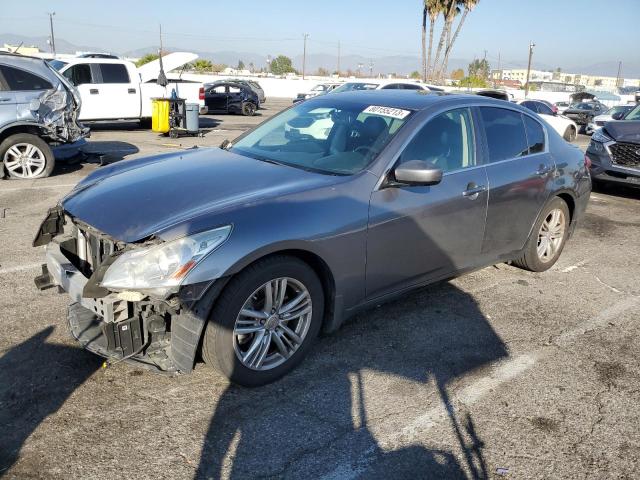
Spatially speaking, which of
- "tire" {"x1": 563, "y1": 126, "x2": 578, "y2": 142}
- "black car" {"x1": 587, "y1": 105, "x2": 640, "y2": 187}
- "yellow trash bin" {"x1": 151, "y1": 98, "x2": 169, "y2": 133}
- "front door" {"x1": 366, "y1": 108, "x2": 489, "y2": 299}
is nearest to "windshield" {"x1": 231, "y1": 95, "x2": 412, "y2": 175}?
"front door" {"x1": 366, "y1": 108, "x2": 489, "y2": 299}

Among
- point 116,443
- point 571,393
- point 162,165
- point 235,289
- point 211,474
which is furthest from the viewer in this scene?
point 162,165

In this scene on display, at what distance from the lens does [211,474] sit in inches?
101

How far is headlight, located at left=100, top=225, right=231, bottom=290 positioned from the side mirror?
4.21 ft

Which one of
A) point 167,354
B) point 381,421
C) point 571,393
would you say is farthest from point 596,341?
point 167,354

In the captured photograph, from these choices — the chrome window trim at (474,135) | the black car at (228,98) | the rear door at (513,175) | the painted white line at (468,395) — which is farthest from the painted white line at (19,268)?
the black car at (228,98)

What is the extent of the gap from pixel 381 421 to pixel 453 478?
51 cm

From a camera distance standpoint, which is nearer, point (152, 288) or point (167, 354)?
point (152, 288)

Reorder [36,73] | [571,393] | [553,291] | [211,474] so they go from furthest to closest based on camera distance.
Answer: [36,73] → [553,291] → [571,393] → [211,474]

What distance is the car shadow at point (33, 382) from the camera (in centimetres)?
277

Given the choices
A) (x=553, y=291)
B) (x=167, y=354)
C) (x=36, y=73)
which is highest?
(x=36, y=73)

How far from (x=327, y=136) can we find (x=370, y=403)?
6.41ft

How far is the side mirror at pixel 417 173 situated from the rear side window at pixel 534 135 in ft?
5.85

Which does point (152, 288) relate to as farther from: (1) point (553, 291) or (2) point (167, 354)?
(1) point (553, 291)

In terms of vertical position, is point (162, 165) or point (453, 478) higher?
point (162, 165)
